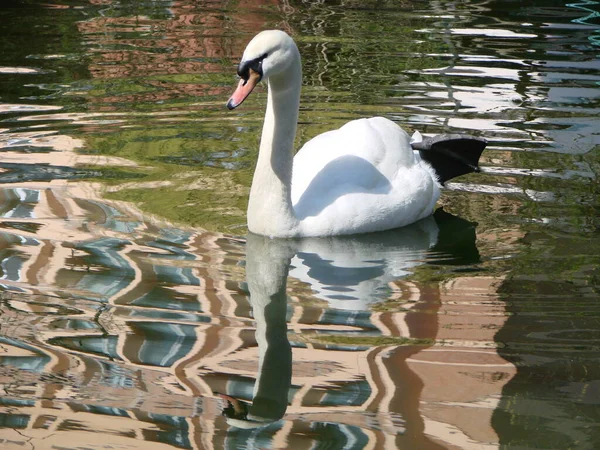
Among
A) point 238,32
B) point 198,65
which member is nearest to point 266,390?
point 198,65

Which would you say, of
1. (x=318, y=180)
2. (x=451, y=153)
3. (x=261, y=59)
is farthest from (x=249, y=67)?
(x=451, y=153)

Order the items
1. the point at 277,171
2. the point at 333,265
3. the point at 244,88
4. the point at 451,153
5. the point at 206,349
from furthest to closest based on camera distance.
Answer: the point at 451,153 < the point at 277,171 < the point at 333,265 < the point at 244,88 < the point at 206,349

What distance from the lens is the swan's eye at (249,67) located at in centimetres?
570

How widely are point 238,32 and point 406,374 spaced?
26.8ft

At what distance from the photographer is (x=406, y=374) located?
15.4ft

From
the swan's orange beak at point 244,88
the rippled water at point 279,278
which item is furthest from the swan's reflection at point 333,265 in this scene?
the swan's orange beak at point 244,88

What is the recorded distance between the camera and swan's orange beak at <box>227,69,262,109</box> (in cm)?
560

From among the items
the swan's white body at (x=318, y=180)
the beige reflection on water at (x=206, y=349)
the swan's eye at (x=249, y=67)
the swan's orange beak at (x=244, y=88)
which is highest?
the swan's eye at (x=249, y=67)

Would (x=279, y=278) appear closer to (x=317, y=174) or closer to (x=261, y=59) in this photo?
(x=317, y=174)

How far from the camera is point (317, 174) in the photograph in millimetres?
6355

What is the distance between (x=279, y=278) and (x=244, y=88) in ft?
3.22

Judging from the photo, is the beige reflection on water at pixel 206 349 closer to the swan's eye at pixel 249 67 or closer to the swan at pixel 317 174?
the swan at pixel 317 174

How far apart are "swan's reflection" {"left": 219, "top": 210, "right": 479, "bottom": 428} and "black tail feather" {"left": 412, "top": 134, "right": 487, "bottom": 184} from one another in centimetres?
33

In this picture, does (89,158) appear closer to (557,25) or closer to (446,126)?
(446,126)
